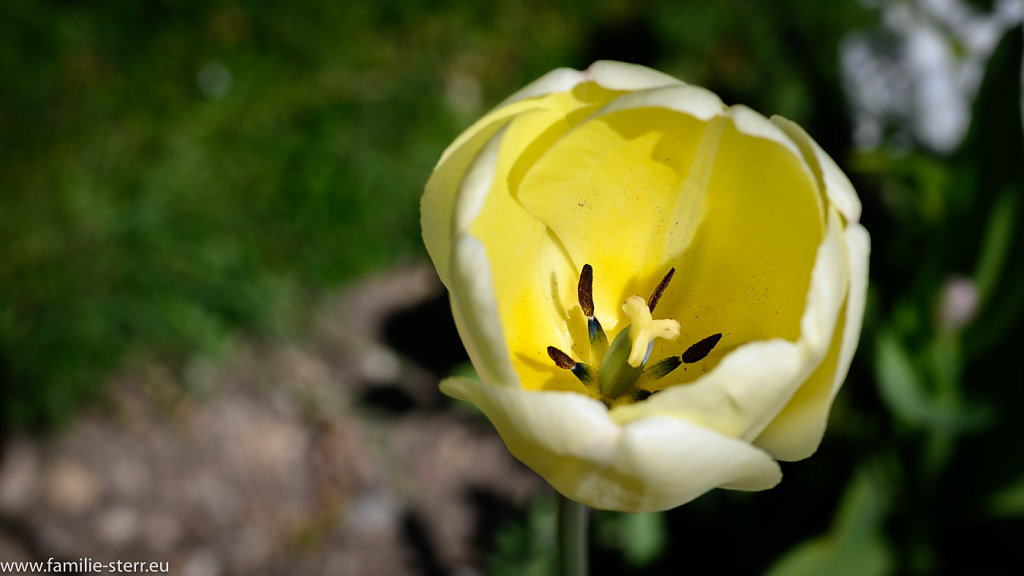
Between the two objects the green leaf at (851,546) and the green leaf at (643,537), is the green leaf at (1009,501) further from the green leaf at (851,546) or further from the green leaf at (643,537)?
the green leaf at (643,537)

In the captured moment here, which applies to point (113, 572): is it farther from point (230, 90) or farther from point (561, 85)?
point (561, 85)

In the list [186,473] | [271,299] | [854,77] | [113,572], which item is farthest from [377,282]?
[854,77]

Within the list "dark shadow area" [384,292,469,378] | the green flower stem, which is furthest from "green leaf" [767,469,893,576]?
A: "dark shadow area" [384,292,469,378]

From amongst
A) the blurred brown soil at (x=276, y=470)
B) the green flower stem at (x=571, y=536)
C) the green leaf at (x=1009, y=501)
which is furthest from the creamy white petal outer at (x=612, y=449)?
the blurred brown soil at (x=276, y=470)

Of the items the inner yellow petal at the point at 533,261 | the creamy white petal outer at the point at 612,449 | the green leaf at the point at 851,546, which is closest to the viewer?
the creamy white petal outer at the point at 612,449

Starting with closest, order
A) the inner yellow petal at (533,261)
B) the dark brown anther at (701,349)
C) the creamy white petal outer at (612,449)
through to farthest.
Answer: the creamy white petal outer at (612,449)
the inner yellow petal at (533,261)
the dark brown anther at (701,349)

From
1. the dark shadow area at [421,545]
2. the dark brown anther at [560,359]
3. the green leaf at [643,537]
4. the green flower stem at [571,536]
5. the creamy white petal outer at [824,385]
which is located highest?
the creamy white petal outer at [824,385]
